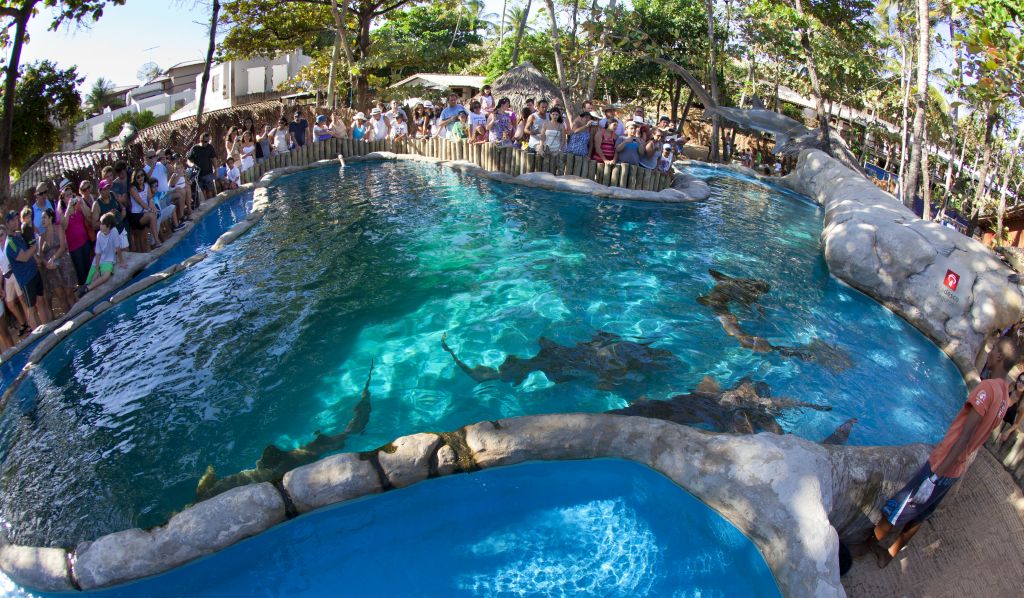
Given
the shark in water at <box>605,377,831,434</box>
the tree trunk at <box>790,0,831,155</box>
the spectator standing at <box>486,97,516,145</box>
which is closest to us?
the shark in water at <box>605,377,831,434</box>

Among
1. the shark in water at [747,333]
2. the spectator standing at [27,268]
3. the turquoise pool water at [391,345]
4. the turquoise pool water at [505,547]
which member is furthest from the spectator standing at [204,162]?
the turquoise pool water at [505,547]

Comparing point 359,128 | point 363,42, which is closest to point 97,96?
point 363,42

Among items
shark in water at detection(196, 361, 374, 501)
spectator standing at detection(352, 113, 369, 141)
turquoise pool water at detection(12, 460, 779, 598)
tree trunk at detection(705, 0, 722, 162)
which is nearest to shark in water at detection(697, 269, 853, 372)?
turquoise pool water at detection(12, 460, 779, 598)

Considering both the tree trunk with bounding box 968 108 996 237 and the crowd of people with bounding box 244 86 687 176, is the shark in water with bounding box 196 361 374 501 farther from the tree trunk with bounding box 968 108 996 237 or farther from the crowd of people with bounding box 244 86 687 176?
the tree trunk with bounding box 968 108 996 237

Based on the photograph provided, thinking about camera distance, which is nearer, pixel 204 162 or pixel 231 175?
pixel 204 162

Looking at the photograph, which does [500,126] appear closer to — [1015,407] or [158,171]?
[158,171]

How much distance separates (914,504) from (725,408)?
1600 millimetres

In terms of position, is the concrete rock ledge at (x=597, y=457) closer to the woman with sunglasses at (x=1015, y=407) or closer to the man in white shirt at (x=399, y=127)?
the woman with sunglasses at (x=1015, y=407)

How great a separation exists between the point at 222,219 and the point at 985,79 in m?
11.0

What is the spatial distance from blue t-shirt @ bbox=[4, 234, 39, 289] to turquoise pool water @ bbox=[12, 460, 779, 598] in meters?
4.13

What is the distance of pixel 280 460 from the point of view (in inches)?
196

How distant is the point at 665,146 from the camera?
13.0 metres

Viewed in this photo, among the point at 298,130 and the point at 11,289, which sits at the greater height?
the point at 298,130

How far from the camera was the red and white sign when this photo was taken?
8.02m
